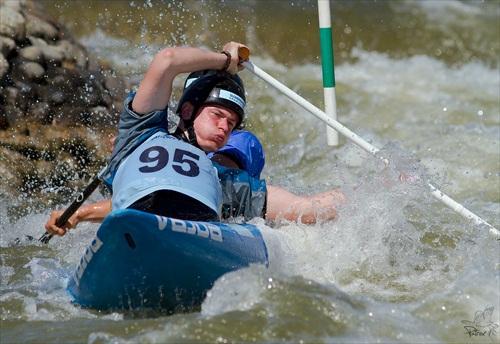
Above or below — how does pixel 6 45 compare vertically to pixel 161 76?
above

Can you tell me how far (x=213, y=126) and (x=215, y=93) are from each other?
0.60 ft

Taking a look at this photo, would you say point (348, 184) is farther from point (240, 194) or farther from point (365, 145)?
point (240, 194)

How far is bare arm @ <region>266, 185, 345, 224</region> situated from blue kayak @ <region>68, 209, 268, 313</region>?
2.41 ft

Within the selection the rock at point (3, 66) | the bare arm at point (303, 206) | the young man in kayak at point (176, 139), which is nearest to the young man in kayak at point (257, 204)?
the bare arm at point (303, 206)

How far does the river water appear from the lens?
11.1 ft

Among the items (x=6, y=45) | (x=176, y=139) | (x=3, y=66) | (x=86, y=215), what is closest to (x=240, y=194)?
(x=176, y=139)

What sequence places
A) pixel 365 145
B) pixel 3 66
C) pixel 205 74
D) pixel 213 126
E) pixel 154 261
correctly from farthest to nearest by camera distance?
pixel 3 66
pixel 365 145
pixel 205 74
pixel 213 126
pixel 154 261

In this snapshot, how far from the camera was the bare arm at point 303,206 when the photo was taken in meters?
4.58

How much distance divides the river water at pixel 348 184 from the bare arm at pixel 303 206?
0.07 metres

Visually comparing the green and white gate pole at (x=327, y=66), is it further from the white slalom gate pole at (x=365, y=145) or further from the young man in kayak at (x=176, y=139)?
the young man in kayak at (x=176, y=139)

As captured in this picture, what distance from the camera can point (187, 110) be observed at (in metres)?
4.57

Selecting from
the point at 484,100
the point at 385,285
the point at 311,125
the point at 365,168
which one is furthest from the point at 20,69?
the point at 484,100

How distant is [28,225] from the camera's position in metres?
5.80

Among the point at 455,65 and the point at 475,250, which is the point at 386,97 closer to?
the point at 455,65
